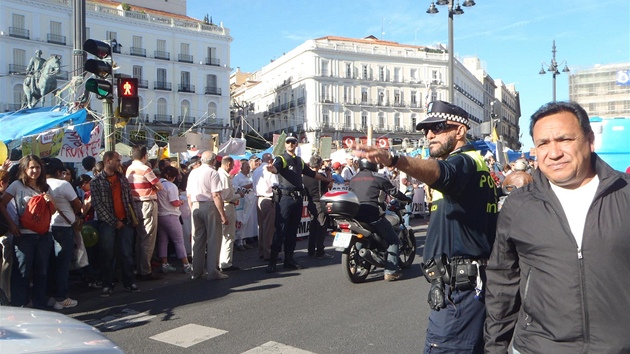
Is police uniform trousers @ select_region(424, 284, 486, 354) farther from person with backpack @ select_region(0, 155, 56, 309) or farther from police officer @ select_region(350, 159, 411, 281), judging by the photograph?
person with backpack @ select_region(0, 155, 56, 309)

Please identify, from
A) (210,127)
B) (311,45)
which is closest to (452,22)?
(210,127)

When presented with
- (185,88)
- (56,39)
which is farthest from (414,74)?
(56,39)

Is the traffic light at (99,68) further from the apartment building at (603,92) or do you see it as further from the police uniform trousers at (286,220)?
the apartment building at (603,92)

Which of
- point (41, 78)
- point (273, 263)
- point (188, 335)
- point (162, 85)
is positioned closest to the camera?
point (188, 335)

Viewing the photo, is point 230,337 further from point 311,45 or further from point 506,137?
point 506,137

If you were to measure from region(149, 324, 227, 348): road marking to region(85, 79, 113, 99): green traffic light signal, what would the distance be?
4305mm

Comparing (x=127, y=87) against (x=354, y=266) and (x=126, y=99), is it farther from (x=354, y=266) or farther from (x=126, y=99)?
(x=354, y=266)

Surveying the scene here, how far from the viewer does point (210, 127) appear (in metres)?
61.2

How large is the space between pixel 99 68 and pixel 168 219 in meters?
2.57

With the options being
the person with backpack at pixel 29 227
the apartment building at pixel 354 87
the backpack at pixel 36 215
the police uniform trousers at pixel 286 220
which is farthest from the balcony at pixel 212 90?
the backpack at pixel 36 215

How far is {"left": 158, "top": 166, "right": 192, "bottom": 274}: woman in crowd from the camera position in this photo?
8211 mm

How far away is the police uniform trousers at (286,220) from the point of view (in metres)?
8.19

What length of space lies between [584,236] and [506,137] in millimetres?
114184

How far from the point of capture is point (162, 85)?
59594 mm
